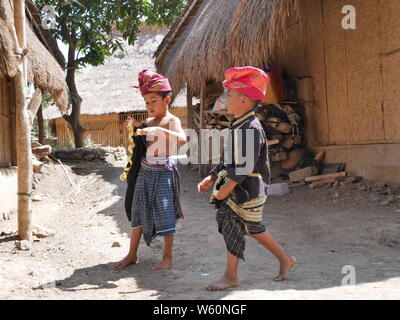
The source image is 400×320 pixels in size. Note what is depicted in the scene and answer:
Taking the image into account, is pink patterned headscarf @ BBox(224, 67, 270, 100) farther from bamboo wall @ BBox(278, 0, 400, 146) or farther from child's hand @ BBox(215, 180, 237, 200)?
bamboo wall @ BBox(278, 0, 400, 146)

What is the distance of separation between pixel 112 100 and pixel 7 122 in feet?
40.6

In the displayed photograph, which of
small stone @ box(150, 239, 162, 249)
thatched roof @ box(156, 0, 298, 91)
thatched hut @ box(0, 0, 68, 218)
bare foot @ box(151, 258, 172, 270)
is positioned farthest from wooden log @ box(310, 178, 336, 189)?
thatched hut @ box(0, 0, 68, 218)

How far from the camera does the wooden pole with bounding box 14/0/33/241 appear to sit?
4.20m

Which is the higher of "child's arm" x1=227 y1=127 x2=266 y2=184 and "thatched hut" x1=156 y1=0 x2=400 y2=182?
"thatched hut" x1=156 y1=0 x2=400 y2=182

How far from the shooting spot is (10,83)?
21.2 ft

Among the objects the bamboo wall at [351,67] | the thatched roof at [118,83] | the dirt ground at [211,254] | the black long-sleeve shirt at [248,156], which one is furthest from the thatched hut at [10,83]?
the thatched roof at [118,83]

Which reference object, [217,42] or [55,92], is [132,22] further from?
[217,42]

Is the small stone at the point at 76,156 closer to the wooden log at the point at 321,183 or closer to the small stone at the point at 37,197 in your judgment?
the small stone at the point at 37,197

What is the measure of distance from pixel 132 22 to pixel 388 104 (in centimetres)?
806

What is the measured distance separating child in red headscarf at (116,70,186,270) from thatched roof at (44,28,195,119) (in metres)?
13.7

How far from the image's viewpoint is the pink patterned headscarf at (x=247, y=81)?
2848mm

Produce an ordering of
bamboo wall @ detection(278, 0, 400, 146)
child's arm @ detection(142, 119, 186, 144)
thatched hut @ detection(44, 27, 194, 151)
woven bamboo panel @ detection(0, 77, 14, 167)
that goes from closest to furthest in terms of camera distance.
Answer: child's arm @ detection(142, 119, 186, 144), bamboo wall @ detection(278, 0, 400, 146), woven bamboo panel @ detection(0, 77, 14, 167), thatched hut @ detection(44, 27, 194, 151)
